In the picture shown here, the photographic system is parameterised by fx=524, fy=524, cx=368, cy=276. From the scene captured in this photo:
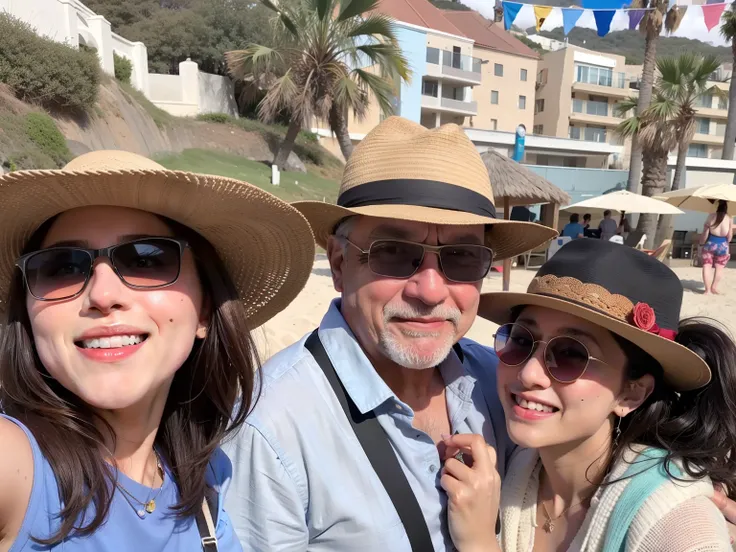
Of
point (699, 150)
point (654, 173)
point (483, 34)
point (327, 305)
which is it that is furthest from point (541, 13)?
point (699, 150)

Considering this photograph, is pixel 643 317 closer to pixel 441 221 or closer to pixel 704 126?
pixel 441 221

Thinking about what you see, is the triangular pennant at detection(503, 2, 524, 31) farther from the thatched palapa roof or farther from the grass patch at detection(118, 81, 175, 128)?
the grass patch at detection(118, 81, 175, 128)

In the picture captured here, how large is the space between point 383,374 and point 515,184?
9.18 meters

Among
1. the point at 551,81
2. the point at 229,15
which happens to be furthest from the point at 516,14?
the point at 551,81

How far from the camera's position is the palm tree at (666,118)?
616 inches

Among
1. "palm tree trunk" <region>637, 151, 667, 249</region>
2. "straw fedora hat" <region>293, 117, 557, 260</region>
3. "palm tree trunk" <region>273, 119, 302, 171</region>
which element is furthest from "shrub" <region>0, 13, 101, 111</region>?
"palm tree trunk" <region>637, 151, 667, 249</region>

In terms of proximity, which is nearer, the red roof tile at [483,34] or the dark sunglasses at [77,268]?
the dark sunglasses at [77,268]

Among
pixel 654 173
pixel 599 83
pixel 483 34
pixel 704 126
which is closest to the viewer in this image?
pixel 654 173

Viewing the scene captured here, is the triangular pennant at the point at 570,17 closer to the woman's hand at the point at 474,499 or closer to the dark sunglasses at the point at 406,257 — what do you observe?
the dark sunglasses at the point at 406,257

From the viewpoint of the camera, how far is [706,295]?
390 inches

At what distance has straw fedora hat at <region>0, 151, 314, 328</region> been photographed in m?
1.11

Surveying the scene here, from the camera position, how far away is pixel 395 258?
1.74 m

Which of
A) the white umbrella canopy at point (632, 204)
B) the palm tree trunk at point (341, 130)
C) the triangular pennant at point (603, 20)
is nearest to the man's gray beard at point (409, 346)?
the palm tree trunk at point (341, 130)

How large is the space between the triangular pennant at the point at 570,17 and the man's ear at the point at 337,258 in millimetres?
14367
